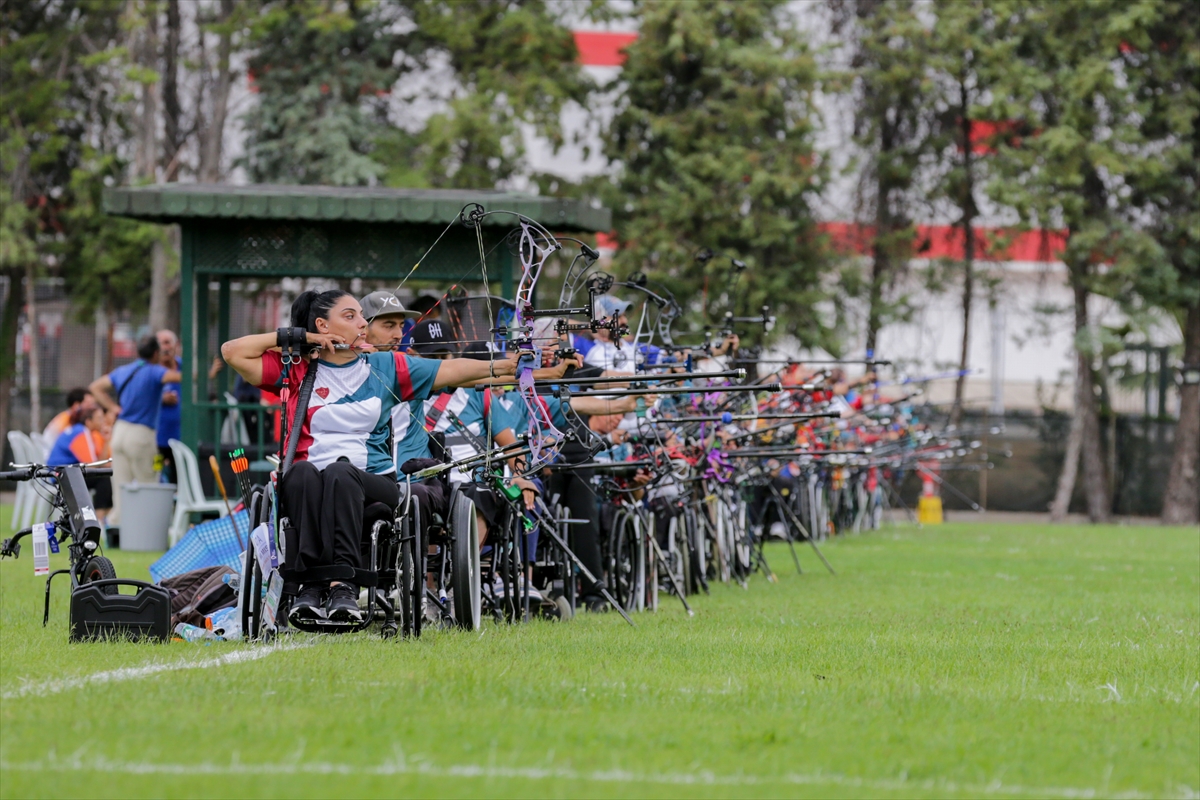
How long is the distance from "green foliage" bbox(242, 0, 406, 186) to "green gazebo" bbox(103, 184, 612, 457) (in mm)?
10468

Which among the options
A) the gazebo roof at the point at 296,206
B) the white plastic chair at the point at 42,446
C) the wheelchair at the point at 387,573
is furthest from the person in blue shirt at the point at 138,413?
the wheelchair at the point at 387,573

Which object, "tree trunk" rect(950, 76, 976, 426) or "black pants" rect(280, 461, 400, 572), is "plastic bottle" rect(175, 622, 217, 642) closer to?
"black pants" rect(280, 461, 400, 572)

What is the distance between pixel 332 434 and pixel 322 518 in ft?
1.83

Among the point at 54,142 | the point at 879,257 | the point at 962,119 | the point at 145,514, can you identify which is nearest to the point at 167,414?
the point at 145,514

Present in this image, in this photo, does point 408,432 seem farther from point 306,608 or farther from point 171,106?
point 171,106

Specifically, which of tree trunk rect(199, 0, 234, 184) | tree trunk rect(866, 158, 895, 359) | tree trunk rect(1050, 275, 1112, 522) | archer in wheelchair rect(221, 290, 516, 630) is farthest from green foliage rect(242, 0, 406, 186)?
archer in wheelchair rect(221, 290, 516, 630)

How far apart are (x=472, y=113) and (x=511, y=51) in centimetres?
178

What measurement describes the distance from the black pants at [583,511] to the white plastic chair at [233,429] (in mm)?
6817

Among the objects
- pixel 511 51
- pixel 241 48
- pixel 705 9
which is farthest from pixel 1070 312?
pixel 241 48

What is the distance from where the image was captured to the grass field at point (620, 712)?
4602mm

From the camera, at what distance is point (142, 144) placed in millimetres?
26016

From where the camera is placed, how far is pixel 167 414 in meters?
16.2

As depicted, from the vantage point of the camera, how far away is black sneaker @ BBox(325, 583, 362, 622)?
24.2 ft

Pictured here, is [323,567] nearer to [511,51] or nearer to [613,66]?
[511,51]
